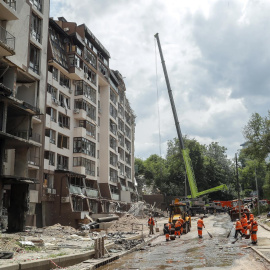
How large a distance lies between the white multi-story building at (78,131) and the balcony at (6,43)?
503 inches

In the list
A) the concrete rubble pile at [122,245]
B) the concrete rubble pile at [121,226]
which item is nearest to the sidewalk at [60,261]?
the concrete rubble pile at [122,245]

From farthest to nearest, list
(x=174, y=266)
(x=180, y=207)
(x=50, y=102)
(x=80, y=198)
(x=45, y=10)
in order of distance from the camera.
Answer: (x=80, y=198) < (x=50, y=102) < (x=45, y=10) < (x=180, y=207) < (x=174, y=266)

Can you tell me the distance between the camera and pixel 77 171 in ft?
132

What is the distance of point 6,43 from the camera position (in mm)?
22578

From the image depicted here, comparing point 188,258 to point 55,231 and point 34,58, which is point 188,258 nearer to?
point 55,231

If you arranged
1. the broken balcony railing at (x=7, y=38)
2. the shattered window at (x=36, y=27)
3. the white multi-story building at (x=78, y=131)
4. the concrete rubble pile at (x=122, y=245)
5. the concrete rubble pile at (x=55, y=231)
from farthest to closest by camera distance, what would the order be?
the white multi-story building at (x=78, y=131) < the shattered window at (x=36, y=27) < the concrete rubble pile at (x=55, y=231) < the broken balcony railing at (x=7, y=38) < the concrete rubble pile at (x=122, y=245)

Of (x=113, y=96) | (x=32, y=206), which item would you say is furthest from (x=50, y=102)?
(x=113, y=96)

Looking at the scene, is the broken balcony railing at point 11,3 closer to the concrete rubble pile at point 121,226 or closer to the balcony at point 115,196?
the concrete rubble pile at point 121,226

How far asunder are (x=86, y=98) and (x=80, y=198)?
12.4m

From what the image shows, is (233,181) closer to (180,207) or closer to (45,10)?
(180,207)

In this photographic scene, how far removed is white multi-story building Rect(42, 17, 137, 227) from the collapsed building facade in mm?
103

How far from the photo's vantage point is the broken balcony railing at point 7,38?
22.4m

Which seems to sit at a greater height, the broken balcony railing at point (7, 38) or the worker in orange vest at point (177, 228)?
the broken balcony railing at point (7, 38)

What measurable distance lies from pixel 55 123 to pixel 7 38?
50.0 ft
